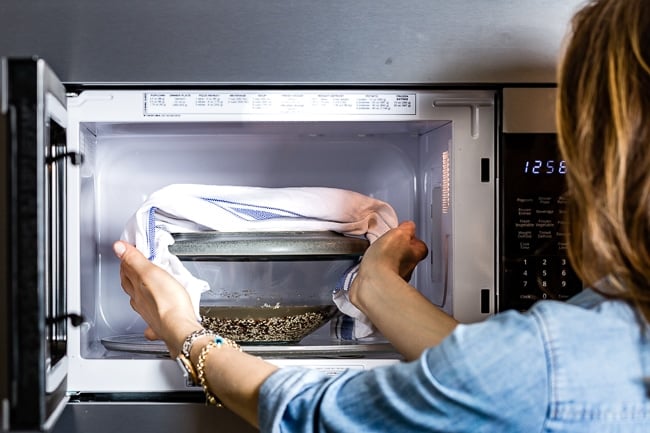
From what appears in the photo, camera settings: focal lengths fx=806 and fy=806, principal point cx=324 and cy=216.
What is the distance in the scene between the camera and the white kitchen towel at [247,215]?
971 mm

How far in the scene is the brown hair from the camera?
2.06 ft

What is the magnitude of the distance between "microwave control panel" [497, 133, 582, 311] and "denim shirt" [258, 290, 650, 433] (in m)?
0.26

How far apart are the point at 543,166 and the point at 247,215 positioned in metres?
0.36

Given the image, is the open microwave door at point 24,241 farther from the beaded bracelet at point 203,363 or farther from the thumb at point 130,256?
the thumb at point 130,256

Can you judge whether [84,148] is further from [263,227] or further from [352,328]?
[352,328]

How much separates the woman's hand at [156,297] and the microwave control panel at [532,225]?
36cm

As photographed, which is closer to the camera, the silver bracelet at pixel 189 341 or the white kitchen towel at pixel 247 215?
the silver bracelet at pixel 189 341

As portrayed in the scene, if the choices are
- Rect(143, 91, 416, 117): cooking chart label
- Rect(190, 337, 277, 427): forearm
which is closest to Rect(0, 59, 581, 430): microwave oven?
Rect(143, 91, 416, 117): cooking chart label

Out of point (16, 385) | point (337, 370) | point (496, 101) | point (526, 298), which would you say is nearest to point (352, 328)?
point (337, 370)

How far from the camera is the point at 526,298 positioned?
0.90 metres

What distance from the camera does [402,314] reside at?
3.03 ft

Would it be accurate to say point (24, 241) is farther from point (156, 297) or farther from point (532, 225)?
point (532, 225)

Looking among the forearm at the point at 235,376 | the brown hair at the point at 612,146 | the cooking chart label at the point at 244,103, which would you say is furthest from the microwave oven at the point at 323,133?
the brown hair at the point at 612,146

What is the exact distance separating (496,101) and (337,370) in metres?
0.35
